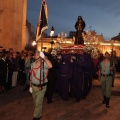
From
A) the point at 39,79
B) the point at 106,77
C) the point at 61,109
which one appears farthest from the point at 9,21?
the point at 39,79

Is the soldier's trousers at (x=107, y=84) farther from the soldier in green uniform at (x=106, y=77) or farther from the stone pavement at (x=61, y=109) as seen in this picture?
the stone pavement at (x=61, y=109)

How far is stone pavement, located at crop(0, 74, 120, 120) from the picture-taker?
7.70 meters

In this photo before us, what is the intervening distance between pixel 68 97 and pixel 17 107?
2.59 metres

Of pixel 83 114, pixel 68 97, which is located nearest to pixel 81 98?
pixel 68 97

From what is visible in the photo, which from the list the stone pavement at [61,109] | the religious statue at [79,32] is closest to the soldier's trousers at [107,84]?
the stone pavement at [61,109]

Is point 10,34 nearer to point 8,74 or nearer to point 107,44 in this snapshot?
point 8,74

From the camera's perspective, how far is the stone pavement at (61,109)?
25.2 feet

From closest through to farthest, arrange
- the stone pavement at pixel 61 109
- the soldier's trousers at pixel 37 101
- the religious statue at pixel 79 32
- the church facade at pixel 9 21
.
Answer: the soldier's trousers at pixel 37 101 < the stone pavement at pixel 61 109 < the religious statue at pixel 79 32 < the church facade at pixel 9 21

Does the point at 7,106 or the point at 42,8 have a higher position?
the point at 42,8

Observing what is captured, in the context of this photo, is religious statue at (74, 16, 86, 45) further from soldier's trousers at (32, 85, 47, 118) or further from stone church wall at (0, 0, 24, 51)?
soldier's trousers at (32, 85, 47, 118)

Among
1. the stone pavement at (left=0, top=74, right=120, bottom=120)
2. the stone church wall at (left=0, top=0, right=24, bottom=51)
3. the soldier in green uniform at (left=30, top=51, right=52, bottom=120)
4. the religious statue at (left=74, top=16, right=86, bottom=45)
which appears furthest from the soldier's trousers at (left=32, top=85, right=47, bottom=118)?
the stone church wall at (left=0, top=0, right=24, bottom=51)

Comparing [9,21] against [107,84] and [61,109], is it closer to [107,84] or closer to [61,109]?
[107,84]

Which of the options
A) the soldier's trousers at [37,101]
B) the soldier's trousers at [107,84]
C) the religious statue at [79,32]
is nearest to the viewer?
the soldier's trousers at [37,101]

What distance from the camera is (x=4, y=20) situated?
20.3m
